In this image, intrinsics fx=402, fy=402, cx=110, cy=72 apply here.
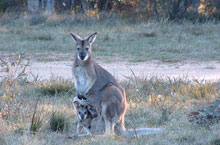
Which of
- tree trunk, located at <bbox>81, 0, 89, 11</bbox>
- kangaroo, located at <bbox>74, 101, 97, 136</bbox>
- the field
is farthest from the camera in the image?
tree trunk, located at <bbox>81, 0, 89, 11</bbox>

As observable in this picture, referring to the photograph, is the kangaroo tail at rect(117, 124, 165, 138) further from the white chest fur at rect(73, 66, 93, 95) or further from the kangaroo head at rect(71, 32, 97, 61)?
the kangaroo head at rect(71, 32, 97, 61)

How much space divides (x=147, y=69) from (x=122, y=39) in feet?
13.3

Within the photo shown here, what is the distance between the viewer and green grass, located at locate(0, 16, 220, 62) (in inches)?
512

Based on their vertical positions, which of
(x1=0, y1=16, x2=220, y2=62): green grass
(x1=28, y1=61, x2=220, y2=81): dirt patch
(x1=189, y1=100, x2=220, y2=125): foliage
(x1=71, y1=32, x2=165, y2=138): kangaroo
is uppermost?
(x1=71, y1=32, x2=165, y2=138): kangaroo

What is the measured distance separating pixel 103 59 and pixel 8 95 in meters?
6.47

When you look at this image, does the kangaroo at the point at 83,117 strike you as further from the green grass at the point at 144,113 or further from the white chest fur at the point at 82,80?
the white chest fur at the point at 82,80

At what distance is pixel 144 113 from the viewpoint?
6844mm

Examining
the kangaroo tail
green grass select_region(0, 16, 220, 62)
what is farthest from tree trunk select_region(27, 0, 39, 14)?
the kangaroo tail

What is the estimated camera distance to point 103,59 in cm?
1226

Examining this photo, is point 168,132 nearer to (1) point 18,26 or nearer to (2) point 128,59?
(2) point 128,59

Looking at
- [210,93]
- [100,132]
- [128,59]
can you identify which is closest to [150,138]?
[100,132]

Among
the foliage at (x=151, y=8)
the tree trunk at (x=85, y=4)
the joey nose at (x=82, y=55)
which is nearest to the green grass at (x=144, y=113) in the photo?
the joey nose at (x=82, y=55)

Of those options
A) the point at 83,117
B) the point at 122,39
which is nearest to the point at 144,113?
the point at 83,117

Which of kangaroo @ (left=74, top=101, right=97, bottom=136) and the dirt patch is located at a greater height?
kangaroo @ (left=74, top=101, right=97, bottom=136)
